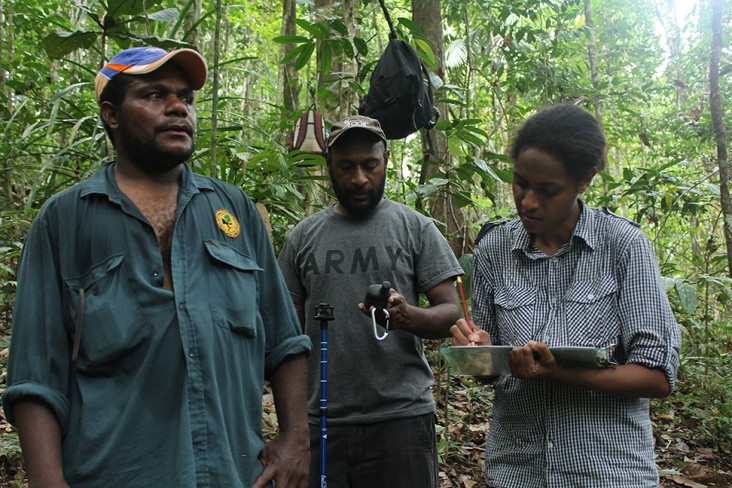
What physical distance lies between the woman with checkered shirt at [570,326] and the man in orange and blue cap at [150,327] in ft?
2.16

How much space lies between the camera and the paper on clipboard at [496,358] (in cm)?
180

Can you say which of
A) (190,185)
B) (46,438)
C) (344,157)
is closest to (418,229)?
(344,157)

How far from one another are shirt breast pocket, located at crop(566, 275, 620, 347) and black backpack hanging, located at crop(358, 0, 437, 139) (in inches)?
86.0

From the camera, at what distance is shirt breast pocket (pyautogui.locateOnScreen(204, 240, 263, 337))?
77.0 inches

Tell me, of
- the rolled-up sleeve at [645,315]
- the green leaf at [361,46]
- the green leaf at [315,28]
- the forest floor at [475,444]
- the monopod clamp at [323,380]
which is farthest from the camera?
the green leaf at [361,46]

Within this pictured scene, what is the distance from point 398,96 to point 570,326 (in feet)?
7.56

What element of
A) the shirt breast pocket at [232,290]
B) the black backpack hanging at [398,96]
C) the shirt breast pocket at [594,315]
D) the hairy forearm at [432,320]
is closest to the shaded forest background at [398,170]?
the black backpack hanging at [398,96]

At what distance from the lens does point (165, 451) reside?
1.77 metres

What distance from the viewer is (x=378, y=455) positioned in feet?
8.77

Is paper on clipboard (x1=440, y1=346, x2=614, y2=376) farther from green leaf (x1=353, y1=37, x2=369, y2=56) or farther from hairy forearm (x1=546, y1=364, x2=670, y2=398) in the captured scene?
green leaf (x1=353, y1=37, x2=369, y2=56)

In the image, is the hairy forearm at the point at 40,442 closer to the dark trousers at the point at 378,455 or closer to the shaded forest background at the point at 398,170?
the dark trousers at the point at 378,455

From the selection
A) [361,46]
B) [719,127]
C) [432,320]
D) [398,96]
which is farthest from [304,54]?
[719,127]

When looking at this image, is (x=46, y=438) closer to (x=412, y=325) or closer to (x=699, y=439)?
(x=412, y=325)

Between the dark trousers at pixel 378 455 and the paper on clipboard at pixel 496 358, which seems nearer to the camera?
the paper on clipboard at pixel 496 358
